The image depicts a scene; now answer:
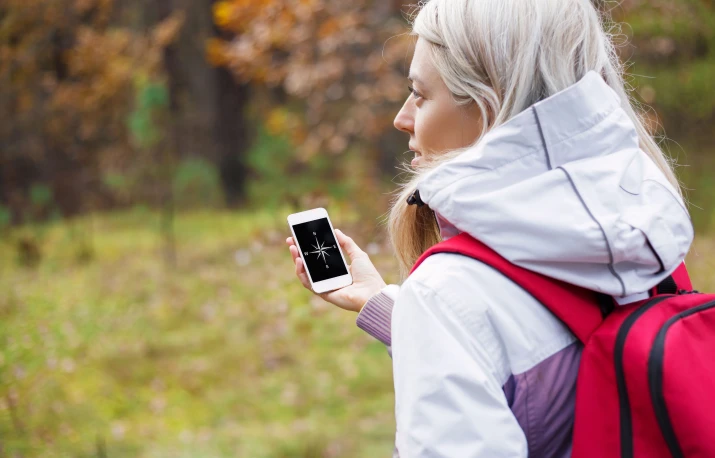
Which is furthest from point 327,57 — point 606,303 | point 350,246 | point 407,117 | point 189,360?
point 606,303

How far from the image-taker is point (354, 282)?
1.83 meters

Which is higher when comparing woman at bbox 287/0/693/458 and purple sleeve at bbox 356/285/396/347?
woman at bbox 287/0/693/458

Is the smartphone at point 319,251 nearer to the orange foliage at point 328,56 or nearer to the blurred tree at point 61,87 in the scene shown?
the orange foliage at point 328,56

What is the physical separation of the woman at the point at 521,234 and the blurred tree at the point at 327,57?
4.98m

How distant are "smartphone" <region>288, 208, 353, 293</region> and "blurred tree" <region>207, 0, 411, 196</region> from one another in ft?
14.8

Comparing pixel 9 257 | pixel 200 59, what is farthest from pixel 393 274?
pixel 200 59

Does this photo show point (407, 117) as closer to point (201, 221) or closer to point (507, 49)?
point (507, 49)

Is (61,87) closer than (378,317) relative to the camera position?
No

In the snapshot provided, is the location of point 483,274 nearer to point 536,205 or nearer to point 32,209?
point 536,205

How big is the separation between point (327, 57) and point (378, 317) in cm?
576

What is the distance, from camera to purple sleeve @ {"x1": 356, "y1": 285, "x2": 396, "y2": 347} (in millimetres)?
1584

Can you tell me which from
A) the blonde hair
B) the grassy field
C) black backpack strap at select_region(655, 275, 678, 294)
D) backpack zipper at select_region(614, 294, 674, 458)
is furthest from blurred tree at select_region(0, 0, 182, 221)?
backpack zipper at select_region(614, 294, 674, 458)

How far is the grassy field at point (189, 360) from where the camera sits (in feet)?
13.6

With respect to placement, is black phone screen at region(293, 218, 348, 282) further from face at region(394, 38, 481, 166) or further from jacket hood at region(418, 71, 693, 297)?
jacket hood at region(418, 71, 693, 297)
